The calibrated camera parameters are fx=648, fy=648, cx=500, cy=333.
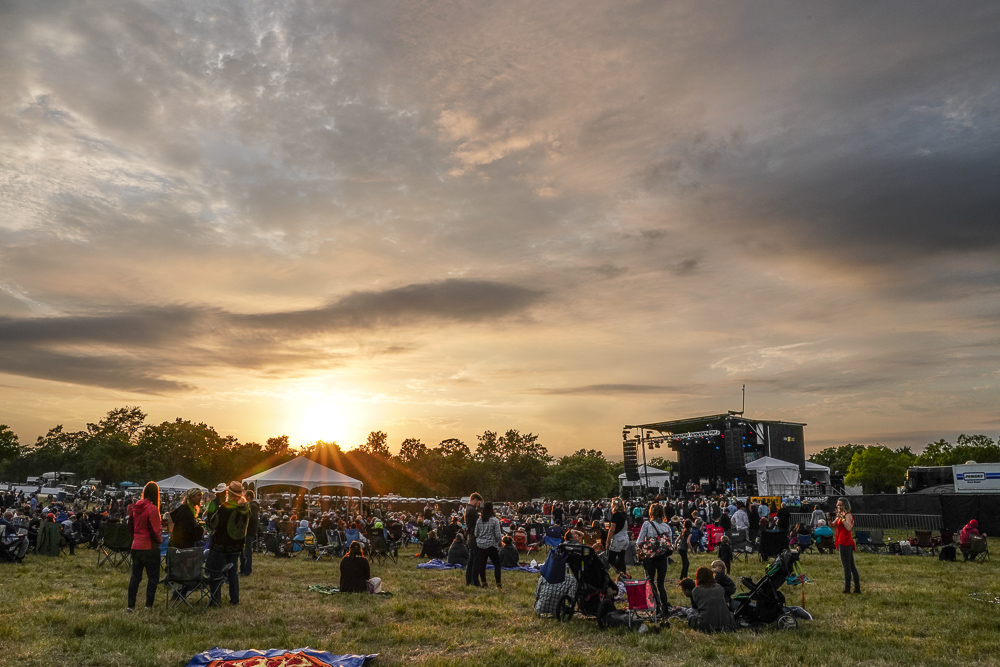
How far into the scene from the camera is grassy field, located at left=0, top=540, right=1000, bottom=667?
6367 mm

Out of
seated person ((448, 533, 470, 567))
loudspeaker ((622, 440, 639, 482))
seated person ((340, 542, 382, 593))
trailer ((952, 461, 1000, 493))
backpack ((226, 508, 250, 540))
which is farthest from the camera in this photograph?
loudspeaker ((622, 440, 639, 482))

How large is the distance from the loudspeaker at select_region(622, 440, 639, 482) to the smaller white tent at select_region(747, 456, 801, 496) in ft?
30.5

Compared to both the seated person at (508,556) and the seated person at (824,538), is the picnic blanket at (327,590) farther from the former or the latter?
the seated person at (824,538)

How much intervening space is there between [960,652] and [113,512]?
25138 mm

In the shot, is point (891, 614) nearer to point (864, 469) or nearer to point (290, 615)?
point (290, 615)

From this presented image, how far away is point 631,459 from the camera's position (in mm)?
44938

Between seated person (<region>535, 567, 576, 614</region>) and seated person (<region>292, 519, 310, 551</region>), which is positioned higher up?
seated person (<region>535, 567, 576, 614</region>)

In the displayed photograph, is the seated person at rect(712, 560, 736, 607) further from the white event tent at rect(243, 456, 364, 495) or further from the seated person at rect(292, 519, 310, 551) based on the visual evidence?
the white event tent at rect(243, 456, 364, 495)

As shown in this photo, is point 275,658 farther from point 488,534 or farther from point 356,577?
point 488,534

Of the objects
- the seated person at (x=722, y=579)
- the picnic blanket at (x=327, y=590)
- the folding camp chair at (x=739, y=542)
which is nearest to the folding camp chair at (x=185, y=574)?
the picnic blanket at (x=327, y=590)

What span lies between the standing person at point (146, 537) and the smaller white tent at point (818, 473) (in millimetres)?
48501

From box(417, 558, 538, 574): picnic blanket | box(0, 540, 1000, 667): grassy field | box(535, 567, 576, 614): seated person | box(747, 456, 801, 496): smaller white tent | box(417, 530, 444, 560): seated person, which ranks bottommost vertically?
box(417, 558, 538, 574): picnic blanket

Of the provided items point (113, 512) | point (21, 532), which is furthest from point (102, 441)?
point (21, 532)

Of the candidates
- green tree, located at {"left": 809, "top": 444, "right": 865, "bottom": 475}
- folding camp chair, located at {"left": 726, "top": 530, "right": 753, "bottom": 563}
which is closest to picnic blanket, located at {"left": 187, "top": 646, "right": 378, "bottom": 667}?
folding camp chair, located at {"left": 726, "top": 530, "right": 753, "bottom": 563}
